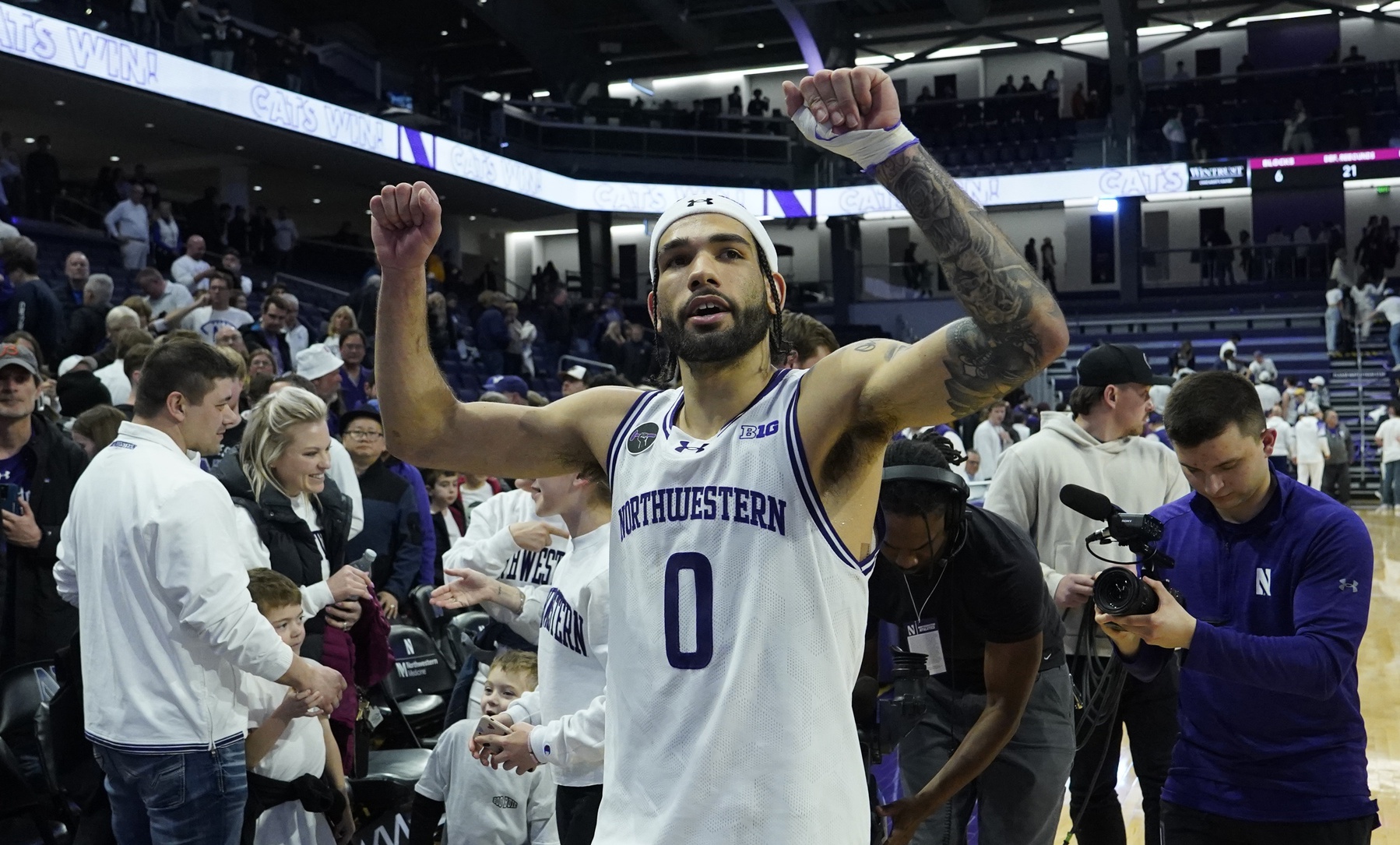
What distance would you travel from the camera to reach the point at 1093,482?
431cm

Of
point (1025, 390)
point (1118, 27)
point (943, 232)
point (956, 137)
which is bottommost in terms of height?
point (1025, 390)

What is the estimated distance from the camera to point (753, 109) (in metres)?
29.2

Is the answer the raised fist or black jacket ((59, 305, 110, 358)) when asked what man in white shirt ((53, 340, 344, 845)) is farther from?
black jacket ((59, 305, 110, 358))

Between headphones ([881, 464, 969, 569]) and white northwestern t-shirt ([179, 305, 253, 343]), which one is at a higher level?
white northwestern t-shirt ([179, 305, 253, 343])

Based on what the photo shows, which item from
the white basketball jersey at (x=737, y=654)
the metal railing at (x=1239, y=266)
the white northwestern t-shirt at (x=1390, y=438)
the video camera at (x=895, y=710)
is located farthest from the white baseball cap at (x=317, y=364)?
the metal railing at (x=1239, y=266)

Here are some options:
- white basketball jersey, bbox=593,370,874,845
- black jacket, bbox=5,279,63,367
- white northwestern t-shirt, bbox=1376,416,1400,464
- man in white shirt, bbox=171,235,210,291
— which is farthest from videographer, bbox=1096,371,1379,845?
white northwestern t-shirt, bbox=1376,416,1400,464

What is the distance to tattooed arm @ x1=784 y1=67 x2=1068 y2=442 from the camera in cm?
178

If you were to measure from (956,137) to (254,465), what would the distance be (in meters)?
25.0

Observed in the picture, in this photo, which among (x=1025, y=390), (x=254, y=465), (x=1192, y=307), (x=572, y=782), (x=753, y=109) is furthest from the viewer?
(x=753, y=109)

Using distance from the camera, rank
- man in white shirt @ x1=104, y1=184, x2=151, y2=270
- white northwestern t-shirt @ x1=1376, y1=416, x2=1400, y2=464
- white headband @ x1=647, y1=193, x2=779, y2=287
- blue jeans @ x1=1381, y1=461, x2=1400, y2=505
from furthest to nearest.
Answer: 1. blue jeans @ x1=1381, y1=461, x2=1400, y2=505
2. white northwestern t-shirt @ x1=1376, y1=416, x2=1400, y2=464
3. man in white shirt @ x1=104, y1=184, x2=151, y2=270
4. white headband @ x1=647, y1=193, x2=779, y2=287

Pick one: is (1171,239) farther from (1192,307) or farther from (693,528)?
(693,528)

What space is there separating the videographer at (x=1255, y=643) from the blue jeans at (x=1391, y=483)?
63.0ft

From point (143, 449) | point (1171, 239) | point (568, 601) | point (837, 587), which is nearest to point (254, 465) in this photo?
point (143, 449)

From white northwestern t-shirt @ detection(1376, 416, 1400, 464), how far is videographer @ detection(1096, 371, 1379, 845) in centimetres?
1855
